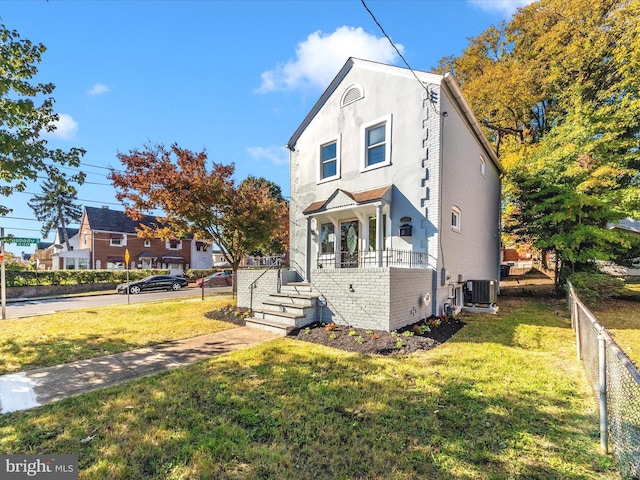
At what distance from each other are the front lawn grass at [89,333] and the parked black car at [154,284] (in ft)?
36.3

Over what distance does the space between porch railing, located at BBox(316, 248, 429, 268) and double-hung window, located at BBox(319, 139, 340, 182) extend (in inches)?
116

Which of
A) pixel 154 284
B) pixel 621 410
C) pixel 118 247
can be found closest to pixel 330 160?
pixel 621 410

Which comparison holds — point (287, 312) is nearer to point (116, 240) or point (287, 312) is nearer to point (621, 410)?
point (621, 410)

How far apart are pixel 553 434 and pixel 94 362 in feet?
23.8

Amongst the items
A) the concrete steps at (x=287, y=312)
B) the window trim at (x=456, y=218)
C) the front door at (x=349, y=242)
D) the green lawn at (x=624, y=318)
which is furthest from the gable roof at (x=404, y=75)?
the green lawn at (x=624, y=318)

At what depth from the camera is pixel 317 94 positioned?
1098 cm

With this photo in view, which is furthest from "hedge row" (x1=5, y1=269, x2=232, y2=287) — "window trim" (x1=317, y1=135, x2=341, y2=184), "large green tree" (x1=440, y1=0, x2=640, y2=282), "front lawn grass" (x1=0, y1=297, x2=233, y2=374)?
"large green tree" (x1=440, y1=0, x2=640, y2=282)

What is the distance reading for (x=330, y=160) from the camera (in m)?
10.8

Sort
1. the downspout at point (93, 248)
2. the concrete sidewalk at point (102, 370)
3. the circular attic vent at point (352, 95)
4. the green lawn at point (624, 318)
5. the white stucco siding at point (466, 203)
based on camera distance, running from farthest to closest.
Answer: the downspout at point (93, 248) < the circular attic vent at point (352, 95) < the white stucco siding at point (466, 203) < the green lawn at point (624, 318) < the concrete sidewalk at point (102, 370)

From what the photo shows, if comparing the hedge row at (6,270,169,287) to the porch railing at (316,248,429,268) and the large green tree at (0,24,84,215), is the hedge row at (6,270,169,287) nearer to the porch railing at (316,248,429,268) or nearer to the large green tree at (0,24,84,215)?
the large green tree at (0,24,84,215)

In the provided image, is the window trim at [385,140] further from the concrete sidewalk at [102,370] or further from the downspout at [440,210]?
the concrete sidewalk at [102,370]

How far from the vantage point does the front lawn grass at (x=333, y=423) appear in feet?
8.57

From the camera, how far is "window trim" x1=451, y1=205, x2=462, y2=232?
9828 mm

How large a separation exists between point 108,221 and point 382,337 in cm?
3830
